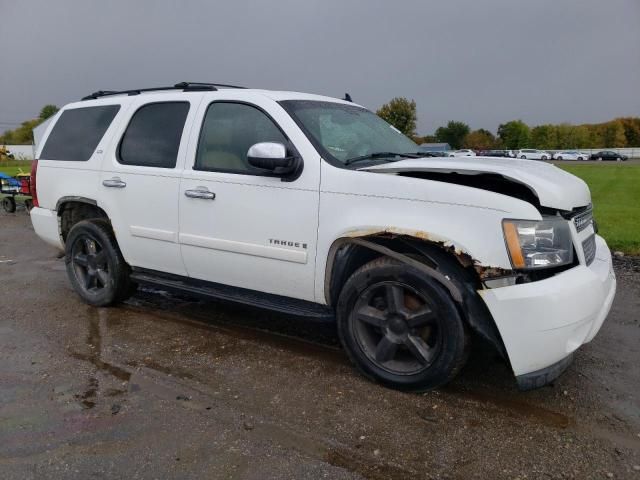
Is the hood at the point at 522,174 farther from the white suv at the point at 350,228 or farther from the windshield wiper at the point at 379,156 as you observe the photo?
the windshield wiper at the point at 379,156

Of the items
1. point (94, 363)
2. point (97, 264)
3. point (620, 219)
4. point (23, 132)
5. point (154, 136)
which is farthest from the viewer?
point (23, 132)

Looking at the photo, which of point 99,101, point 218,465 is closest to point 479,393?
point 218,465

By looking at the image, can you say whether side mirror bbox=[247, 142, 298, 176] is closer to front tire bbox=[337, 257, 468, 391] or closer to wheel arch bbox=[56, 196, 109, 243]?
front tire bbox=[337, 257, 468, 391]

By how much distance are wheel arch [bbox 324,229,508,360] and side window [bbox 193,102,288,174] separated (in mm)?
869

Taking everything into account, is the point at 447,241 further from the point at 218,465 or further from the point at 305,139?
the point at 218,465

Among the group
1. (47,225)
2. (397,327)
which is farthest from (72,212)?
(397,327)

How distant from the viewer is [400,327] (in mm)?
3402

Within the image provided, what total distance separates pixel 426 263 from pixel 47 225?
406cm

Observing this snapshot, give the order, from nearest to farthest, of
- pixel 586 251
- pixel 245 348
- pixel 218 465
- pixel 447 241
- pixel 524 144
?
pixel 218 465, pixel 447 241, pixel 586 251, pixel 245 348, pixel 524 144

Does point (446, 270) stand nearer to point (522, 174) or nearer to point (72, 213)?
point (522, 174)

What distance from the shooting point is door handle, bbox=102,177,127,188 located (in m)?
4.68

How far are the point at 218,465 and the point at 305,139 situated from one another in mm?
2115

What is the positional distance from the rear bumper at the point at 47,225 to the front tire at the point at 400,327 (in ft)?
11.1

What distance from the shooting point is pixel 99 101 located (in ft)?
17.3
